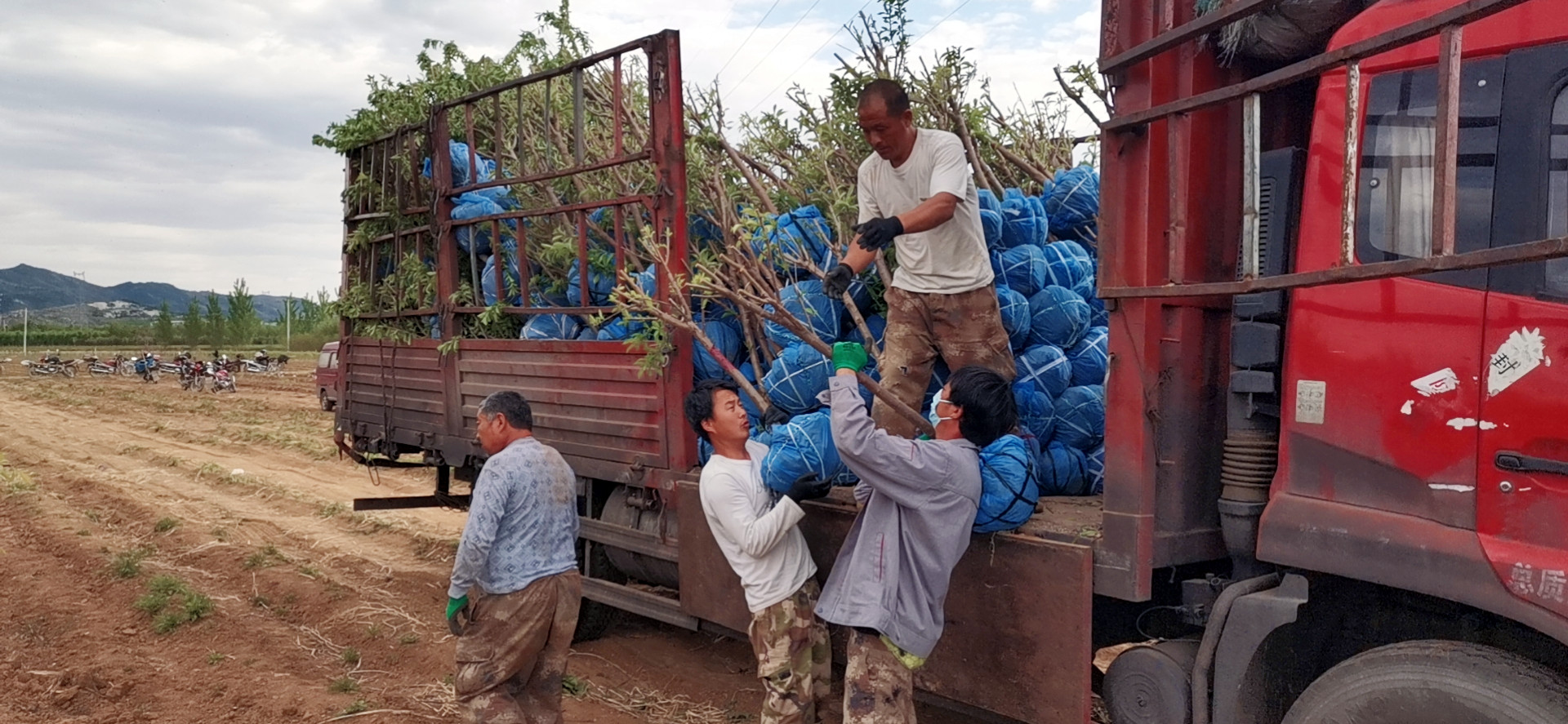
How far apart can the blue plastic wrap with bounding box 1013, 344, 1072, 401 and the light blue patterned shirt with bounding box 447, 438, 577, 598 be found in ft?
6.04

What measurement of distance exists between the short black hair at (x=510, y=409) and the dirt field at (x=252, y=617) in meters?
1.42

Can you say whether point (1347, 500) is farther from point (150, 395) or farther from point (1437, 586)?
point (150, 395)

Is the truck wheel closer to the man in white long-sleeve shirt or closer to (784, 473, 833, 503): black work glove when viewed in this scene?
the man in white long-sleeve shirt

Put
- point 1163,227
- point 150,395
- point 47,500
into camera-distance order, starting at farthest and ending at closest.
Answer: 1. point 150,395
2. point 47,500
3. point 1163,227

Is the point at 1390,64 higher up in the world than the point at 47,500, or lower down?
higher up

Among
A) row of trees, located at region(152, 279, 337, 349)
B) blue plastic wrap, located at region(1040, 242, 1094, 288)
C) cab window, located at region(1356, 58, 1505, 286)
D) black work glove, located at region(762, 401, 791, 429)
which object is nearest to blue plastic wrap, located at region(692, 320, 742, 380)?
black work glove, located at region(762, 401, 791, 429)

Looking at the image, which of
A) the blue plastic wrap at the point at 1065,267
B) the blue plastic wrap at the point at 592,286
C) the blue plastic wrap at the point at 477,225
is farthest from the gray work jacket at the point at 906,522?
the blue plastic wrap at the point at 477,225

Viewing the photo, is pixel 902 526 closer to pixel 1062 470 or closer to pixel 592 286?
pixel 1062 470

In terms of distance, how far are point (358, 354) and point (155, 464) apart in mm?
8519

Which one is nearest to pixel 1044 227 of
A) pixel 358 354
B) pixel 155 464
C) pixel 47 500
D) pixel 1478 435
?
pixel 1478 435

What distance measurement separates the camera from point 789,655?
3.88 meters

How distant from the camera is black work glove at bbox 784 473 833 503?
12.6 feet

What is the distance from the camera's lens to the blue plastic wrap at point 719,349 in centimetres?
476

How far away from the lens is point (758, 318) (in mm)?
4836
